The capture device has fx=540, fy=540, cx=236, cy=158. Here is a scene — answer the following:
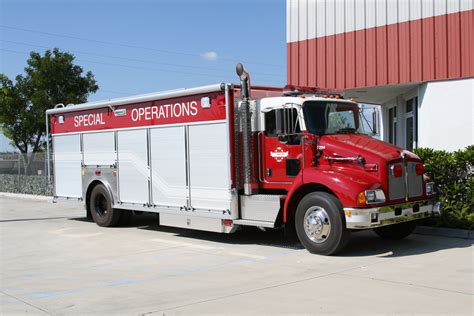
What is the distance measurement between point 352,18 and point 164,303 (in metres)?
12.1

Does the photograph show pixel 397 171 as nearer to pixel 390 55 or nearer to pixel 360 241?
pixel 360 241

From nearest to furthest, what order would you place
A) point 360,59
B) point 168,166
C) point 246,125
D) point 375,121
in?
1. point 246,125
2. point 375,121
3. point 168,166
4. point 360,59

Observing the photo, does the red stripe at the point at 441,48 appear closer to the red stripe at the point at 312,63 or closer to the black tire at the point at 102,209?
the red stripe at the point at 312,63

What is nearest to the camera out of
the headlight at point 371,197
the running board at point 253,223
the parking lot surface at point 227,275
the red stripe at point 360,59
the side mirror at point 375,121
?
the parking lot surface at point 227,275

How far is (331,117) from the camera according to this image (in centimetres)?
954

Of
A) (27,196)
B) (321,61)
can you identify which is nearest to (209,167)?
(321,61)

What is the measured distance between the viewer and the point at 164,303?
6.11m

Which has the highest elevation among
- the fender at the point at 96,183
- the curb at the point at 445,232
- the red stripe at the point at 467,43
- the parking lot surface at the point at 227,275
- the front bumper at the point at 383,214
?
the red stripe at the point at 467,43

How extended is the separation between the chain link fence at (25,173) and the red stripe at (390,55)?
12411 millimetres

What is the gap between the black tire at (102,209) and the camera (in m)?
12.6

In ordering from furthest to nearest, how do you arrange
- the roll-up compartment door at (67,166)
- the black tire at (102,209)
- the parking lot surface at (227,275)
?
the roll-up compartment door at (67,166) → the black tire at (102,209) → the parking lot surface at (227,275)

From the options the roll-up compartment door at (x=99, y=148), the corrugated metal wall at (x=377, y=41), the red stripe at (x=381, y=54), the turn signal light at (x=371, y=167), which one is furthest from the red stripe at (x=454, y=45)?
the roll-up compartment door at (x=99, y=148)

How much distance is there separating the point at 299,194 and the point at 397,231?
2.20 meters

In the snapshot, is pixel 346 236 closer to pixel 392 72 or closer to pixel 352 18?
pixel 392 72
